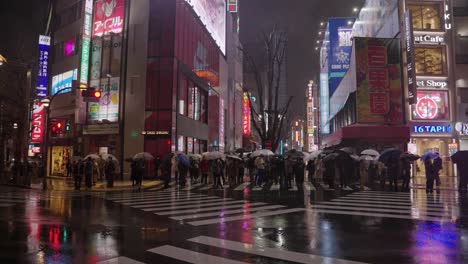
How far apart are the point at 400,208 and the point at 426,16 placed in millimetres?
26166

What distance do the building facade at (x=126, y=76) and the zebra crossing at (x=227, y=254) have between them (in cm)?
2419

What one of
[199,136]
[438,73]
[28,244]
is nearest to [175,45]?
[199,136]

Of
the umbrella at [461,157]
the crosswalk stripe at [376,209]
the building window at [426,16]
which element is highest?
the building window at [426,16]

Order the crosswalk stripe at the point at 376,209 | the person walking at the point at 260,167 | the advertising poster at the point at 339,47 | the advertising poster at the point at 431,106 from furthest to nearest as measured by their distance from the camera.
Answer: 1. the advertising poster at the point at 339,47
2. the advertising poster at the point at 431,106
3. the person walking at the point at 260,167
4. the crosswalk stripe at the point at 376,209

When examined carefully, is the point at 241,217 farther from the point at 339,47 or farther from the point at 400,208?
the point at 339,47

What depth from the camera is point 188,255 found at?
691 cm

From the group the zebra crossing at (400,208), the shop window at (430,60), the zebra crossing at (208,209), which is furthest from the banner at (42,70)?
the shop window at (430,60)

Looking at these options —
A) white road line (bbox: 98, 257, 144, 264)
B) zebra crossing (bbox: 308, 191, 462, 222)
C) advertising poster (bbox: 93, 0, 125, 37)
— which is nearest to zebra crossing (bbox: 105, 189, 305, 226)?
zebra crossing (bbox: 308, 191, 462, 222)

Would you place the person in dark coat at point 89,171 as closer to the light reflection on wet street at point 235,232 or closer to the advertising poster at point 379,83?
the light reflection on wet street at point 235,232

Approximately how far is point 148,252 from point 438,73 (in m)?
33.0

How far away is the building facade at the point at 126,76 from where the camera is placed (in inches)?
1254

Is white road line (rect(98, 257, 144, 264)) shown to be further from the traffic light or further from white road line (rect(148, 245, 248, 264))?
the traffic light

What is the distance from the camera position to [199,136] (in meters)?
41.2

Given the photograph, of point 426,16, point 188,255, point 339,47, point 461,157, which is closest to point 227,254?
point 188,255
